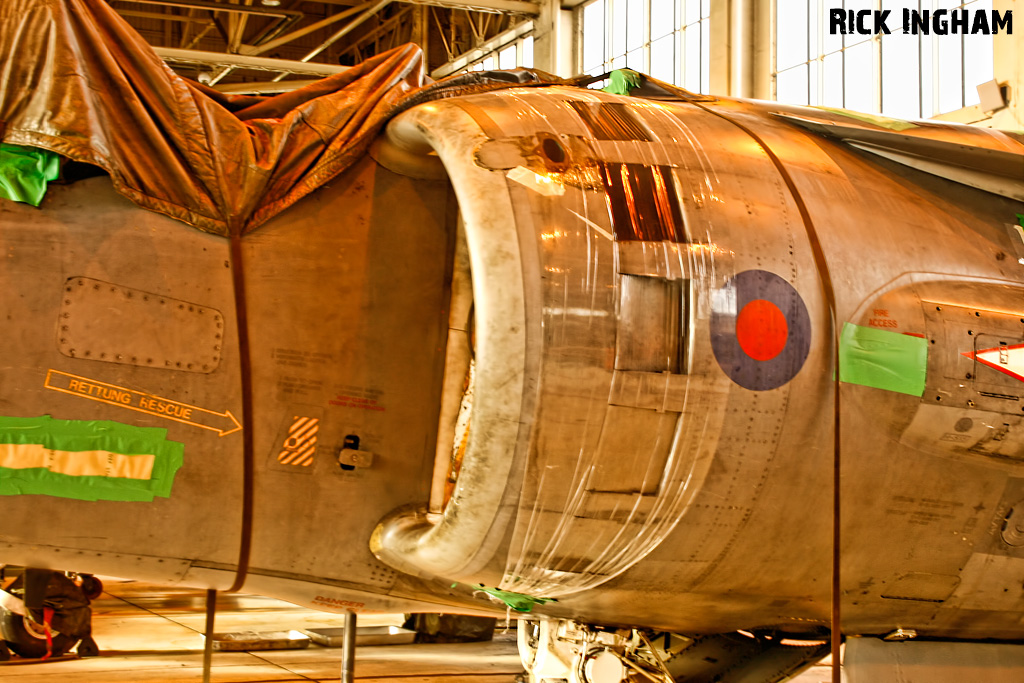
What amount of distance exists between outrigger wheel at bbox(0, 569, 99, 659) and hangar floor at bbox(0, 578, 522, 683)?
0.65 ft

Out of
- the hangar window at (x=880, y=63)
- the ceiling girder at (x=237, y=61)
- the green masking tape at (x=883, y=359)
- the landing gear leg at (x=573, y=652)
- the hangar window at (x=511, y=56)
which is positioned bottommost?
the landing gear leg at (x=573, y=652)

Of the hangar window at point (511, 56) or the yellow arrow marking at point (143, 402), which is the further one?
the hangar window at point (511, 56)

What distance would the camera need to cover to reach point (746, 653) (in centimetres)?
556

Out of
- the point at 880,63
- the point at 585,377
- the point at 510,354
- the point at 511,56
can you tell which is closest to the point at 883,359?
the point at 585,377

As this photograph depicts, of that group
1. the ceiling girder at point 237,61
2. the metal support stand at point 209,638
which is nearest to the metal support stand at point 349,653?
the metal support stand at point 209,638

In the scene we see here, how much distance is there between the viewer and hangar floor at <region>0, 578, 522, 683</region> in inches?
370

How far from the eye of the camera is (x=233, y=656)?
10.9 m

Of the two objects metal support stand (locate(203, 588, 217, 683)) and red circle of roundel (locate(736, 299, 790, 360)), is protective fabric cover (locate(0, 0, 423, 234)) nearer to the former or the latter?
metal support stand (locate(203, 588, 217, 683))

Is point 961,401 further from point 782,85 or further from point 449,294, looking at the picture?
point 782,85

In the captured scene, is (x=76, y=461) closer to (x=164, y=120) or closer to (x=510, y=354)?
(x=164, y=120)

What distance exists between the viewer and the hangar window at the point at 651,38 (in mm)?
17875

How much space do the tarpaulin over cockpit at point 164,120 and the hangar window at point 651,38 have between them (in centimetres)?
1316

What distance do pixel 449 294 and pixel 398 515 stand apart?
1.08 meters

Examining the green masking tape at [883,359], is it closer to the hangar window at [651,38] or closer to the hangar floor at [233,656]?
the hangar floor at [233,656]
